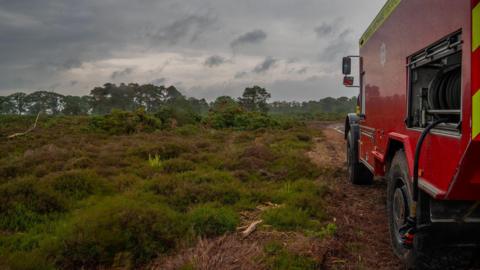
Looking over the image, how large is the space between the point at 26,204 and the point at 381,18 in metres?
6.29

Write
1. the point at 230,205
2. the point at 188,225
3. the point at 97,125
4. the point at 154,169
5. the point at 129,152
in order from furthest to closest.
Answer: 1. the point at 97,125
2. the point at 129,152
3. the point at 154,169
4. the point at 230,205
5. the point at 188,225

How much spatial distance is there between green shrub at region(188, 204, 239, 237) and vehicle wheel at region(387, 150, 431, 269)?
2053 millimetres

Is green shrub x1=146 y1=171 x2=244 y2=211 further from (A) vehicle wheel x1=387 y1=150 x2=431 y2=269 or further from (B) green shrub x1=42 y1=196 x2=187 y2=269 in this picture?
(A) vehicle wheel x1=387 y1=150 x2=431 y2=269

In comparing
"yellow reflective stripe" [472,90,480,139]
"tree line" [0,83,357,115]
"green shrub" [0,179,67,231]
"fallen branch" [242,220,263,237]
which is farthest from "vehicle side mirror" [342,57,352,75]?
"tree line" [0,83,357,115]

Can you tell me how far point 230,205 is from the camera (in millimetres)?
6008

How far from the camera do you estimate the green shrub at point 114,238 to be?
4.04m

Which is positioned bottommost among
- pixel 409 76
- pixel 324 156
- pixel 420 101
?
pixel 324 156

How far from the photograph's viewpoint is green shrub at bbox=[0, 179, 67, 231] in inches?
215

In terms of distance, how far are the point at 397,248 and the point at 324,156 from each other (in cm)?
835

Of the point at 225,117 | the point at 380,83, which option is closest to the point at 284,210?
the point at 380,83

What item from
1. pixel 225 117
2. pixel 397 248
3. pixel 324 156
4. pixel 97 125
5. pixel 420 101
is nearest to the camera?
pixel 420 101

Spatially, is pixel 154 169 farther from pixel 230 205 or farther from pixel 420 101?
pixel 420 101

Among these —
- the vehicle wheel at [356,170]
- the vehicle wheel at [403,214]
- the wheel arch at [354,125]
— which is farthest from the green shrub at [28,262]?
the wheel arch at [354,125]

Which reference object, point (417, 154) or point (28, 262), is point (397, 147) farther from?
point (28, 262)
